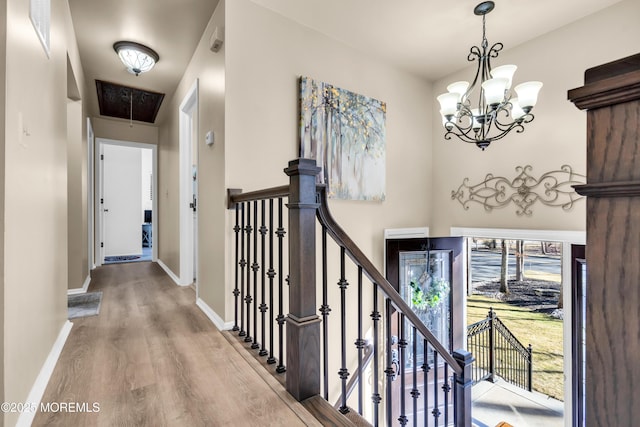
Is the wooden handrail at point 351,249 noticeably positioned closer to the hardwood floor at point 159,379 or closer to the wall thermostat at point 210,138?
the hardwood floor at point 159,379

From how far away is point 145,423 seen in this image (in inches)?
48.9

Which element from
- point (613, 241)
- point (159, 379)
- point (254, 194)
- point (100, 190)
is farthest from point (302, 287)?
point (100, 190)

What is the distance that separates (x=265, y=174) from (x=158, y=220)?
3.33 m

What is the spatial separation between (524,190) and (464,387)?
2.10 metres

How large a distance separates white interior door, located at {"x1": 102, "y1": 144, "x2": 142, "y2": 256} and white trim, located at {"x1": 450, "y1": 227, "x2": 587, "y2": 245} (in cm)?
602

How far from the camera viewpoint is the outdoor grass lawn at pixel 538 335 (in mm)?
5084

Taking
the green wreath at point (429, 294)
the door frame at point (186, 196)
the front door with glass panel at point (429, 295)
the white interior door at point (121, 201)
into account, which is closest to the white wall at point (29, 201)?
the door frame at point (186, 196)

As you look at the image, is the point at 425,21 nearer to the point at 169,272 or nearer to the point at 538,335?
the point at 169,272

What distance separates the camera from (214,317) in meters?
Answer: 2.37

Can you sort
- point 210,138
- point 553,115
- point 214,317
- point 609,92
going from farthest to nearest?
point 553,115, point 210,138, point 214,317, point 609,92

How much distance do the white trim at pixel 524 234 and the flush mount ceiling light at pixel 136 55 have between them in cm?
387

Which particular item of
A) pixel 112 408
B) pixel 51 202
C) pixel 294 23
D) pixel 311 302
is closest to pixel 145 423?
pixel 112 408

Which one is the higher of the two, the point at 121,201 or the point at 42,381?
the point at 121,201

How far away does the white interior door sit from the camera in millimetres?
6031
